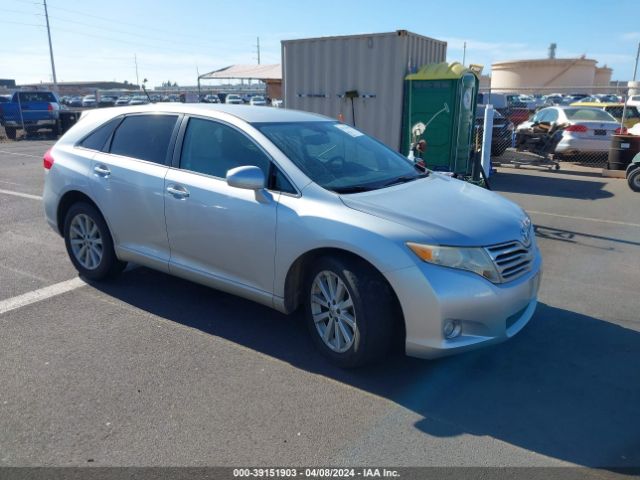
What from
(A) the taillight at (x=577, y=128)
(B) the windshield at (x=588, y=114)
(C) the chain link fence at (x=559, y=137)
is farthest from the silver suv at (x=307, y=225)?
(B) the windshield at (x=588, y=114)

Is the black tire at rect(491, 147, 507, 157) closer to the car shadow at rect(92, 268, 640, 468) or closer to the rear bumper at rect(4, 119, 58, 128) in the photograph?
the car shadow at rect(92, 268, 640, 468)

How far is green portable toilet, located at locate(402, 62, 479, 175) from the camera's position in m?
10.1

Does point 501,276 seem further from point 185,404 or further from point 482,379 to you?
point 185,404

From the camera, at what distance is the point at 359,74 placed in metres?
10.9

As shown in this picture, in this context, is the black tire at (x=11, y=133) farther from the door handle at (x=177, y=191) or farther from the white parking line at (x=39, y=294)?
the door handle at (x=177, y=191)

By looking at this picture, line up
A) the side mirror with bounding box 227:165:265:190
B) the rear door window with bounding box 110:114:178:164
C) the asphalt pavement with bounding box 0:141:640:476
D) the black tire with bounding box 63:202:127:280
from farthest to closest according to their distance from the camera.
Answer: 1. the black tire with bounding box 63:202:127:280
2. the rear door window with bounding box 110:114:178:164
3. the side mirror with bounding box 227:165:265:190
4. the asphalt pavement with bounding box 0:141:640:476

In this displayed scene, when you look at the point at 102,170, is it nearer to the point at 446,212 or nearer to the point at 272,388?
the point at 272,388

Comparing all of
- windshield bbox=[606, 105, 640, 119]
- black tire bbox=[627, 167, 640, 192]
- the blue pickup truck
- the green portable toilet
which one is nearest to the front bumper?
the green portable toilet

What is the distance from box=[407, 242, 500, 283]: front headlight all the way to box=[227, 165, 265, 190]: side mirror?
1122mm

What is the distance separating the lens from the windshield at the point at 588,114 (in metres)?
14.6

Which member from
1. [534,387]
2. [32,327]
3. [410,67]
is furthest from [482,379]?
[410,67]

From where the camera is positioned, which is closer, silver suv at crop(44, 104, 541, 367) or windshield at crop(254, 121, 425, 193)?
silver suv at crop(44, 104, 541, 367)

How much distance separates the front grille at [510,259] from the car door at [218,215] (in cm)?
147

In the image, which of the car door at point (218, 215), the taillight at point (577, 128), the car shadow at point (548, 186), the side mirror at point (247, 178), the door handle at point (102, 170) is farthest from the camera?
the taillight at point (577, 128)
